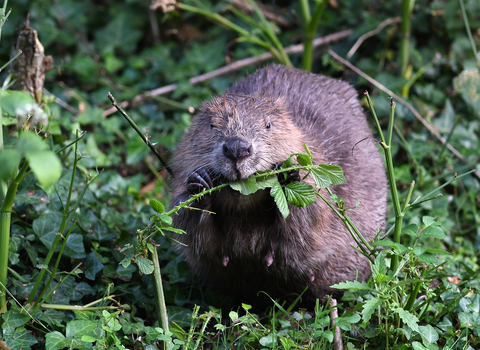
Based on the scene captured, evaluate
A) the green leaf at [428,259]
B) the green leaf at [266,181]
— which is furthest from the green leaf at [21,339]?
the green leaf at [428,259]

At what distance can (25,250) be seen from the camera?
3.16 metres

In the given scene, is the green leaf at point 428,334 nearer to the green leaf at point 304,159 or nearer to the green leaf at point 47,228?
the green leaf at point 304,159

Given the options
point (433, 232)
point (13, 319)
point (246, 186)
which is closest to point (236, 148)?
point (246, 186)

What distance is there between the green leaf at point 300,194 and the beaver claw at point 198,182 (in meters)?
0.43

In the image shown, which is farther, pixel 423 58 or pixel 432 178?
pixel 423 58

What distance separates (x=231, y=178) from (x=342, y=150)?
1095mm

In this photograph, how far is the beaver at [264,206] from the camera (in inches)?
109

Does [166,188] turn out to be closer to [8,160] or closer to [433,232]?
[433,232]

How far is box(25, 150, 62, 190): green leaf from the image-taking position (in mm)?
1391

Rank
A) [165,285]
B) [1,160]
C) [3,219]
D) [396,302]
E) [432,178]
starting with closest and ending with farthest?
[1,160] < [3,219] < [396,302] < [165,285] < [432,178]

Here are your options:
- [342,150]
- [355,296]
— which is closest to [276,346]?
[355,296]

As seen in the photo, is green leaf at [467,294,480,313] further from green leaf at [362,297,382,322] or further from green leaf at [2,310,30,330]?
green leaf at [2,310,30,330]

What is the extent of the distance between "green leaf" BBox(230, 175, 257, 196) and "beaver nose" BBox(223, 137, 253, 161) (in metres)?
0.13

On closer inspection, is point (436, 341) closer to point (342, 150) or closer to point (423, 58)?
point (342, 150)
